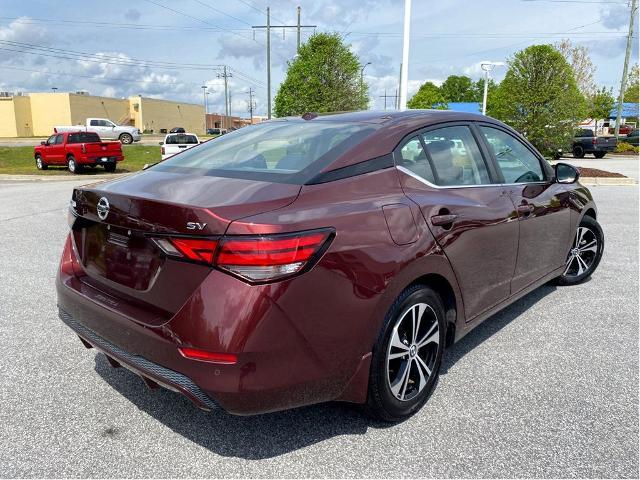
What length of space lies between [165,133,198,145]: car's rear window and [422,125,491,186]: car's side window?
807 inches

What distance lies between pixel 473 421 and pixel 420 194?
4.09 ft

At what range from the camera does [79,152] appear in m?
20.7

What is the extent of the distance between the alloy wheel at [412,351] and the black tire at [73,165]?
69.1 feet

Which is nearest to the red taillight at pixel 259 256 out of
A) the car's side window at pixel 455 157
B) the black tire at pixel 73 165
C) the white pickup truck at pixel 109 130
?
the car's side window at pixel 455 157

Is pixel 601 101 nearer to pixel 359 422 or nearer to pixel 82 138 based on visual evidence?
pixel 82 138

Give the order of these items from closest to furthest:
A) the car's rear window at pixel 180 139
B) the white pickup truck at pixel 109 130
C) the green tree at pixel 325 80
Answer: the green tree at pixel 325 80
the car's rear window at pixel 180 139
the white pickup truck at pixel 109 130

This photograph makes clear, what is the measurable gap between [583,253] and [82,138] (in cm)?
2108

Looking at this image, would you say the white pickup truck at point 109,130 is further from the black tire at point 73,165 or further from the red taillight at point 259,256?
the red taillight at point 259,256

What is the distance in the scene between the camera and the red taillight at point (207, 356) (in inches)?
82.1

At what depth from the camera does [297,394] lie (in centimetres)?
227

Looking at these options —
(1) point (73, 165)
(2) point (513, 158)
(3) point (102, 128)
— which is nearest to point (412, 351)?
(2) point (513, 158)

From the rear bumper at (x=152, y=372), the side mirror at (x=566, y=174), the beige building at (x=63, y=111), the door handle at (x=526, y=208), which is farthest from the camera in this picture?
the beige building at (x=63, y=111)

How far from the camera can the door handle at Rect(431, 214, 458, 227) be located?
2.76 metres

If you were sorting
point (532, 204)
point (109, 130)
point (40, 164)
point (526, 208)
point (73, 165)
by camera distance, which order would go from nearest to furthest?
point (526, 208) < point (532, 204) < point (73, 165) < point (40, 164) < point (109, 130)
